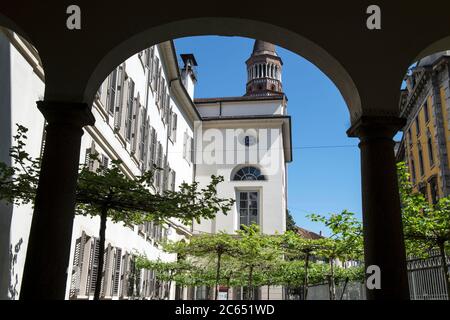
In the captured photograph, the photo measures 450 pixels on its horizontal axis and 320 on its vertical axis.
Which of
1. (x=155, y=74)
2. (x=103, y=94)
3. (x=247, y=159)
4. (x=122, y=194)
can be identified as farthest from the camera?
(x=247, y=159)

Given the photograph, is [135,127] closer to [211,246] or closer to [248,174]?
[211,246]

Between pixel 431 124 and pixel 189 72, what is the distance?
53.7ft

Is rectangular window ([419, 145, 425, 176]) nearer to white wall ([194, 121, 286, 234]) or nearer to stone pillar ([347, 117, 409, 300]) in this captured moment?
white wall ([194, 121, 286, 234])

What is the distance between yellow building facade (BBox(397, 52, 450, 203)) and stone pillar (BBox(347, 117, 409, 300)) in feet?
72.5

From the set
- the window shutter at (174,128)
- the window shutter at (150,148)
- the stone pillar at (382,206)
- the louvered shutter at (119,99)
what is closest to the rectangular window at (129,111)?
the louvered shutter at (119,99)

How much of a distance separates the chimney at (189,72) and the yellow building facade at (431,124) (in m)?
15.1

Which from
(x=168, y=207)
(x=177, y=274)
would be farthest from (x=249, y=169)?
(x=168, y=207)

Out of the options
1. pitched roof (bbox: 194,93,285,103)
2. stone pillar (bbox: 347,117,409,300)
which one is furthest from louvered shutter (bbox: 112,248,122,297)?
pitched roof (bbox: 194,93,285,103)

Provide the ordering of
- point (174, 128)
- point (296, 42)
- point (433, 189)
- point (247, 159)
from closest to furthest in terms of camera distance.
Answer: point (296, 42), point (174, 128), point (433, 189), point (247, 159)

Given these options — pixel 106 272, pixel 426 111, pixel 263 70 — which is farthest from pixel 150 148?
pixel 263 70

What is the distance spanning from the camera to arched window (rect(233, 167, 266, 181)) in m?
33.7

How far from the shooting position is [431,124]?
29.4 metres
